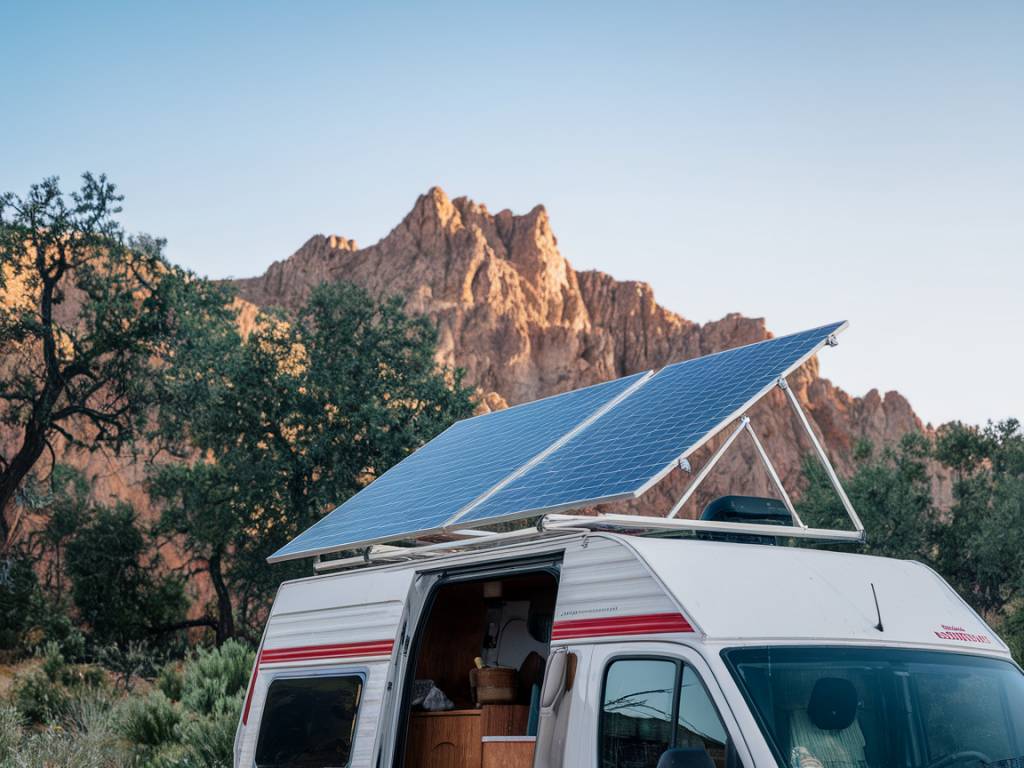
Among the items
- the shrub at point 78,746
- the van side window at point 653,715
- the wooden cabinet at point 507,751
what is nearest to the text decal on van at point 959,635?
the van side window at point 653,715

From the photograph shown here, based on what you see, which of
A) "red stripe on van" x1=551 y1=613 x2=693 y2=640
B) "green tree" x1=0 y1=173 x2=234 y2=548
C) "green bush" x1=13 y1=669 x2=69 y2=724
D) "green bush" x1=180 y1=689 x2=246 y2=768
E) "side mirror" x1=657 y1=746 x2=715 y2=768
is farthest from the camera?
"green tree" x1=0 y1=173 x2=234 y2=548

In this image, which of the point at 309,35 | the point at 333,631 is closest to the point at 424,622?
the point at 333,631

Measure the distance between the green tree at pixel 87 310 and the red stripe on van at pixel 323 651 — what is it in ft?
59.5

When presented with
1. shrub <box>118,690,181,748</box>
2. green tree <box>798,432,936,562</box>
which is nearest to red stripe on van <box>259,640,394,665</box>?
shrub <box>118,690,181,748</box>

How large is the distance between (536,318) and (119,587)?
52.7m

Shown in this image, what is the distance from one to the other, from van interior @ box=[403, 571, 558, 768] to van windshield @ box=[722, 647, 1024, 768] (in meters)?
2.27

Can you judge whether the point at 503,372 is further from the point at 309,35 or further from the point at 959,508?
the point at 309,35

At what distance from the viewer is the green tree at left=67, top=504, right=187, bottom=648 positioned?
34125mm

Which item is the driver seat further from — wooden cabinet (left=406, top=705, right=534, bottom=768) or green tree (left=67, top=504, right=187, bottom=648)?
green tree (left=67, top=504, right=187, bottom=648)

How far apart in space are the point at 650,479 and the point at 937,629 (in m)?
1.62

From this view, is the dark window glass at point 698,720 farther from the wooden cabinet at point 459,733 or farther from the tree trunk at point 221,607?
the tree trunk at point 221,607

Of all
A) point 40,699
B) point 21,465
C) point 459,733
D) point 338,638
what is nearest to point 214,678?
point 40,699

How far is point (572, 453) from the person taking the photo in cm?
763

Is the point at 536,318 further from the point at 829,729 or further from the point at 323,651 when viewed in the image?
the point at 829,729
